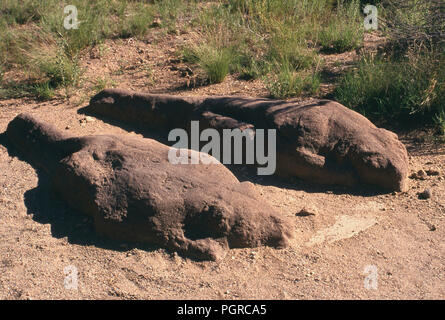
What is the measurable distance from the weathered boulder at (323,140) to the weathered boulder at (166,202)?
2.17 feet

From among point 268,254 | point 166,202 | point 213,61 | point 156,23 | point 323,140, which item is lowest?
point 268,254

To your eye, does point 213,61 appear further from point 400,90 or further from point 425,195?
point 425,195

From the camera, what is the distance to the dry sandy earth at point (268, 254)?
3418mm

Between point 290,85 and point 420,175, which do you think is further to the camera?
point 290,85

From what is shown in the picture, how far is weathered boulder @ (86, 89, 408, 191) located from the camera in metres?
4.33

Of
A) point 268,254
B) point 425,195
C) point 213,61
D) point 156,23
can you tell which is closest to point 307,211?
point 268,254

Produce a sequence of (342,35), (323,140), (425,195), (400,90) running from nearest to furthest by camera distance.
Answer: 1. (425,195)
2. (323,140)
3. (400,90)
4. (342,35)

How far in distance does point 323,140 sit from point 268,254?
115 cm

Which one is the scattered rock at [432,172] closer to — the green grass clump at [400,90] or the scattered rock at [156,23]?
the green grass clump at [400,90]

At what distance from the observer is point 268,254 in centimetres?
371

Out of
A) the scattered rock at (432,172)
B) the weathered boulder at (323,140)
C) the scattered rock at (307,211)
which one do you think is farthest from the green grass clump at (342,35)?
the scattered rock at (307,211)

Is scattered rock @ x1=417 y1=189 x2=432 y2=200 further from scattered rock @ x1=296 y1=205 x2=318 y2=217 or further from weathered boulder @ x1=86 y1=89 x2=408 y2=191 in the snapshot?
scattered rock @ x1=296 y1=205 x2=318 y2=217

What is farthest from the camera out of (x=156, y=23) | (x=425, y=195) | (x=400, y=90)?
(x=156, y=23)

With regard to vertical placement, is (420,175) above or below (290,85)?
below
